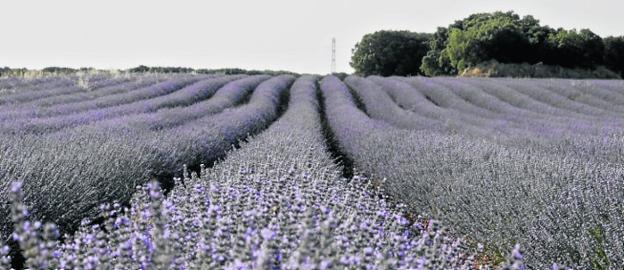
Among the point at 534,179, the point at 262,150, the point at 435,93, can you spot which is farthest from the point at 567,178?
the point at 435,93

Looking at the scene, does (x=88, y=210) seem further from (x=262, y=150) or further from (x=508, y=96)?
(x=508, y=96)

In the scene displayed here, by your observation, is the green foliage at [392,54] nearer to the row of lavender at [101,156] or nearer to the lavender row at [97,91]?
the lavender row at [97,91]

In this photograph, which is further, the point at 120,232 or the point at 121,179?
the point at 121,179

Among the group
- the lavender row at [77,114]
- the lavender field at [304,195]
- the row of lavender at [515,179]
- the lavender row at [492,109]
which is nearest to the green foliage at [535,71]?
the lavender row at [492,109]

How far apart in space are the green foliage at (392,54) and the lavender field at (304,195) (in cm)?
3389

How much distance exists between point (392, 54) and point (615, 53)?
1344cm

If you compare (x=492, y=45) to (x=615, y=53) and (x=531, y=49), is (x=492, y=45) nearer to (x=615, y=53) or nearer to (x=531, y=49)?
(x=531, y=49)

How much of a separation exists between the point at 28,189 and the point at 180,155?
2.36 metres

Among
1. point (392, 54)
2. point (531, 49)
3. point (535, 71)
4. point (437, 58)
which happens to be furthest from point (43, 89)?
point (392, 54)

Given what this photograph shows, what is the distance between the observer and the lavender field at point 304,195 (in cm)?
209

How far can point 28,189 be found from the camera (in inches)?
156

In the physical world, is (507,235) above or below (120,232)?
below

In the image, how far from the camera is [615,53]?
3581 cm

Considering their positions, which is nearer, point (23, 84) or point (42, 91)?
point (42, 91)
